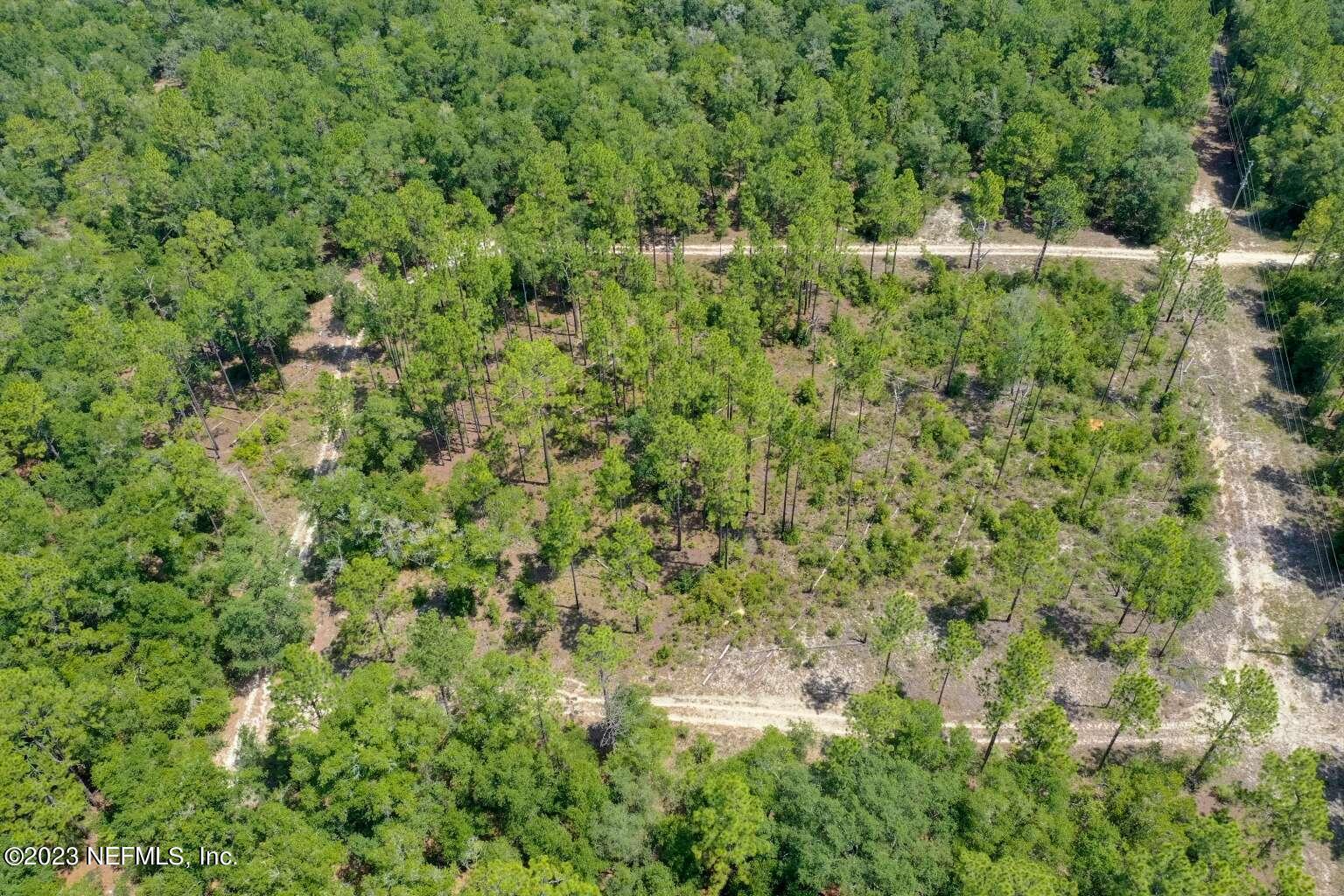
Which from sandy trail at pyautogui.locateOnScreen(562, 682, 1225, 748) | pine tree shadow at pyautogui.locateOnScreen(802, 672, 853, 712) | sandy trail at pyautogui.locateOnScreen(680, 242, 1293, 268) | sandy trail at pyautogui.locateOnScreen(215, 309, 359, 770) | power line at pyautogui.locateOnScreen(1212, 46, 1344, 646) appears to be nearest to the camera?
sandy trail at pyautogui.locateOnScreen(562, 682, 1225, 748)

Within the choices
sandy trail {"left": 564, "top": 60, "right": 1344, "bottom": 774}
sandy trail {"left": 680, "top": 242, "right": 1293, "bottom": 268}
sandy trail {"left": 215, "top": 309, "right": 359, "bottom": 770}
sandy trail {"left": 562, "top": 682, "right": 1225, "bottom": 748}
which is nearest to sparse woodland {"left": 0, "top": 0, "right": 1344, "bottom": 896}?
sandy trail {"left": 215, "top": 309, "right": 359, "bottom": 770}

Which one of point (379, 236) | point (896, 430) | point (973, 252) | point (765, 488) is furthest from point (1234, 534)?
point (379, 236)

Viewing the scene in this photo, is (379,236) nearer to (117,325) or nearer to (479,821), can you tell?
(117,325)

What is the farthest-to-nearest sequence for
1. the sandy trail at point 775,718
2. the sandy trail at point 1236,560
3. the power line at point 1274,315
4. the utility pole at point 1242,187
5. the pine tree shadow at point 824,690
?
1. the utility pole at point 1242,187
2. the power line at point 1274,315
3. the pine tree shadow at point 824,690
4. the sandy trail at point 1236,560
5. the sandy trail at point 775,718

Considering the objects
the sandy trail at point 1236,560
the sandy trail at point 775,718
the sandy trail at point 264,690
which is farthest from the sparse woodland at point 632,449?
the sandy trail at point 1236,560

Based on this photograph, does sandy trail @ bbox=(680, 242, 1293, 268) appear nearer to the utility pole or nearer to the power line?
the power line

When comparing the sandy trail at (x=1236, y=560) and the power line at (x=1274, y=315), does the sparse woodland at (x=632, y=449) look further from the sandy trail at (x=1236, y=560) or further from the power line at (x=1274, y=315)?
the power line at (x=1274, y=315)

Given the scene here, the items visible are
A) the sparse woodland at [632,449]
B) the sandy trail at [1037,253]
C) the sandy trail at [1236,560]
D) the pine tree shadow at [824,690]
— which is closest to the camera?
the sparse woodland at [632,449]

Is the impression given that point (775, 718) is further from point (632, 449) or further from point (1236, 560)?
Answer: point (1236, 560)

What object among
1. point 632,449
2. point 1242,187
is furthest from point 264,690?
point 1242,187
